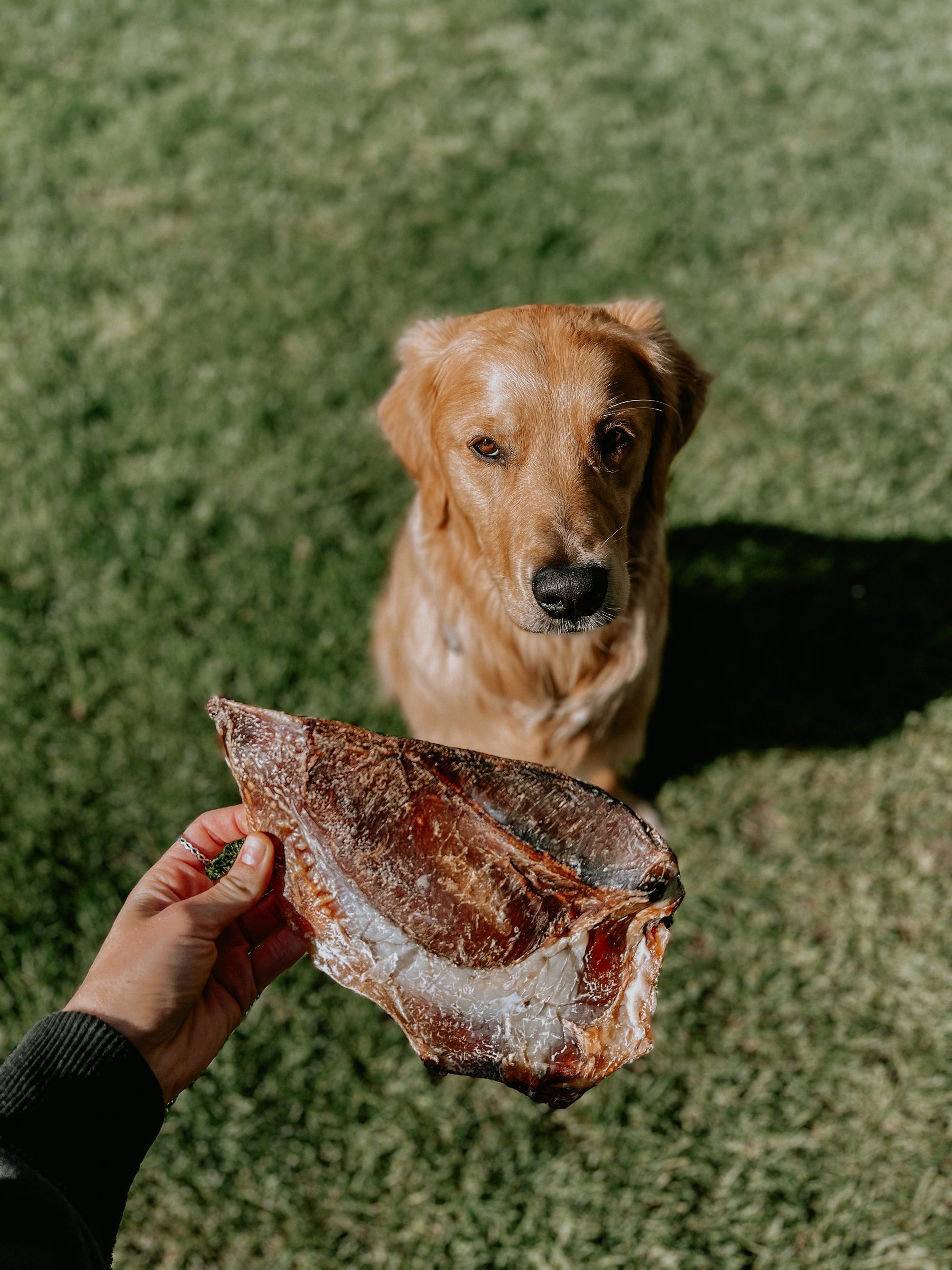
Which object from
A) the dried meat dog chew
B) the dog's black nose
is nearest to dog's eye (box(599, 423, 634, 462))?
the dog's black nose

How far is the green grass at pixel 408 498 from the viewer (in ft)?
9.74

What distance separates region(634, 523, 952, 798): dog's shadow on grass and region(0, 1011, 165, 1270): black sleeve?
237cm

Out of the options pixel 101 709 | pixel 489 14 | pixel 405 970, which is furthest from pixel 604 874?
pixel 489 14

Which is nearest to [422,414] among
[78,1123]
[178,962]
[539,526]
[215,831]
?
[539,526]

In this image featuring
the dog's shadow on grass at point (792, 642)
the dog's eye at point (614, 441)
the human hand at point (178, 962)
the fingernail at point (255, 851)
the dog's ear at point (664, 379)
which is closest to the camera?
the human hand at point (178, 962)

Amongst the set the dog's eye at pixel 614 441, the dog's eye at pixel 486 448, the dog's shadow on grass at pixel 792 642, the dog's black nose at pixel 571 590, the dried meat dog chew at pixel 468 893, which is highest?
the dog's eye at pixel 486 448

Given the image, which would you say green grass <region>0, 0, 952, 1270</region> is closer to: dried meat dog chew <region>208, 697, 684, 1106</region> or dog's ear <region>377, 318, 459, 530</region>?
dried meat dog chew <region>208, 697, 684, 1106</region>

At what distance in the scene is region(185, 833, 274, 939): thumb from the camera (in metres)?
2.03

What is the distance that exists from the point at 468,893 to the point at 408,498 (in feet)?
8.89

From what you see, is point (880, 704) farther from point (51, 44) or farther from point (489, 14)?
point (51, 44)

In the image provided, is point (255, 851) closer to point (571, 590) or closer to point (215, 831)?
point (215, 831)

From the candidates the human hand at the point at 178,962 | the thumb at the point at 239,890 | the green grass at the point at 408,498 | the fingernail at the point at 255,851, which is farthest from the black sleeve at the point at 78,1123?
the green grass at the point at 408,498

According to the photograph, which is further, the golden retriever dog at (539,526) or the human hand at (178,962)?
the golden retriever dog at (539,526)

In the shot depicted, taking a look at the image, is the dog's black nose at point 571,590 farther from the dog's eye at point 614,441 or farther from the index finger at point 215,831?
the index finger at point 215,831
